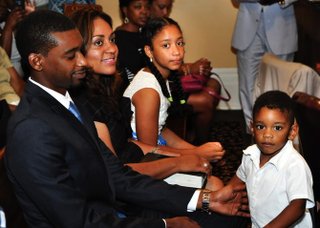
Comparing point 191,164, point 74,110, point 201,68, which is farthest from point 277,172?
point 201,68

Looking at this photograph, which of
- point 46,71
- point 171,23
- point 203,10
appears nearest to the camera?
point 46,71

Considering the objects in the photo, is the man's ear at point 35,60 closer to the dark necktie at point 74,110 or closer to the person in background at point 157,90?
the dark necktie at point 74,110

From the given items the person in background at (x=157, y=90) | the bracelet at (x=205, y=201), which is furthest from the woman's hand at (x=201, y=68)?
the bracelet at (x=205, y=201)

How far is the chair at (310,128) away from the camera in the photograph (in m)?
2.25

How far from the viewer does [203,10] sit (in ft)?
16.4

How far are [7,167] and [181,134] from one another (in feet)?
6.02

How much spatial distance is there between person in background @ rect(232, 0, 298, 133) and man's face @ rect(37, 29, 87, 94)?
298cm

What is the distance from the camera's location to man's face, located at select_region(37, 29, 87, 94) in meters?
1.54

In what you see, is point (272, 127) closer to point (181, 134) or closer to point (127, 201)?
point (127, 201)

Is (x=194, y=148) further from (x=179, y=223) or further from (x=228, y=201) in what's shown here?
(x=179, y=223)

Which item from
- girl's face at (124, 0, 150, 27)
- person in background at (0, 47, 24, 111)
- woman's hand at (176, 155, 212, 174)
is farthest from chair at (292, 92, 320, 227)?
girl's face at (124, 0, 150, 27)

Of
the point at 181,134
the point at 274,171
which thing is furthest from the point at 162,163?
the point at 181,134

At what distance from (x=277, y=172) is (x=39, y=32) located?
3.63 feet

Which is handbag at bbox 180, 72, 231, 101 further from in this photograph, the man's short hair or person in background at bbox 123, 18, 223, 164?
the man's short hair
